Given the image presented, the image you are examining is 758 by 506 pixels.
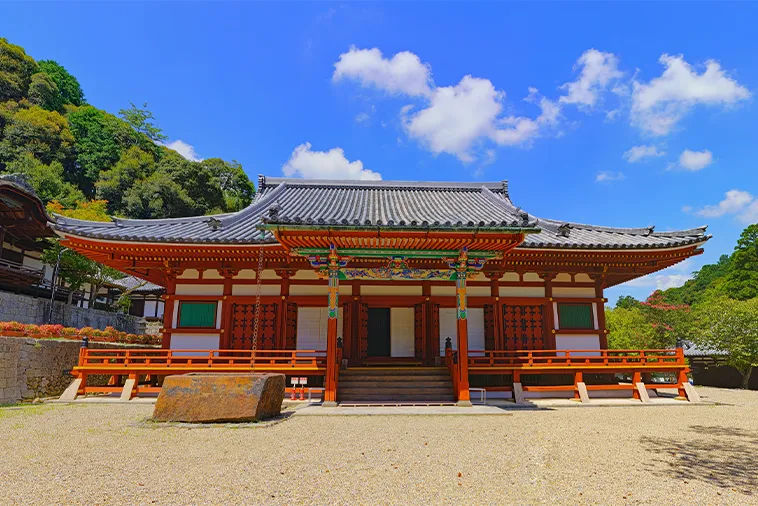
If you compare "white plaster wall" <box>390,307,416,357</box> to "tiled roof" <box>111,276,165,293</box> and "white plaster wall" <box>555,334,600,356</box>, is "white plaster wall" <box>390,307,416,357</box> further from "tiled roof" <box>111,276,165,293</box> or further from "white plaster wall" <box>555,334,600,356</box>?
"tiled roof" <box>111,276,165,293</box>

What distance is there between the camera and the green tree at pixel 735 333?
20281 mm

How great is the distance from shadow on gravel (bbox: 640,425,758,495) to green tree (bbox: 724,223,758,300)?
39.6m

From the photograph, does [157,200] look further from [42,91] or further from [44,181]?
[42,91]

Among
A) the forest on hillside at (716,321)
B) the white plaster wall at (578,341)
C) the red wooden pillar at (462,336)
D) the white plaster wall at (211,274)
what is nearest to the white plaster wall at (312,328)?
the white plaster wall at (211,274)

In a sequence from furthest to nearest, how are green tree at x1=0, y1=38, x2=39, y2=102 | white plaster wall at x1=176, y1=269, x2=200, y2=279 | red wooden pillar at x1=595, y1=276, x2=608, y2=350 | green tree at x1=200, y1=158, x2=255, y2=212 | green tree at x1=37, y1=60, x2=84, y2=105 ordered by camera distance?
1. green tree at x1=37, y1=60, x2=84, y2=105
2. green tree at x1=200, y1=158, x2=255, y2=212
3. green tree at x1=0, y1=38, x2=39, y2=102
4. red wooden pillar at x1=595, y1=276, x2=608, y2=350
5. white plaster wall at x1=176, y1=269, x2=200, y2=279

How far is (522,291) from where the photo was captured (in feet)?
49.0

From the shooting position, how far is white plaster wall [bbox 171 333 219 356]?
14234 mm

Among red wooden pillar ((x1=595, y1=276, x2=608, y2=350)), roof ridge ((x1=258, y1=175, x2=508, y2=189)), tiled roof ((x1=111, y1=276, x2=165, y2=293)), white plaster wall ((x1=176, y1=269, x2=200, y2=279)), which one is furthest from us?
tiled roof ((x1=111, y1=276, x2=165, y2=293))

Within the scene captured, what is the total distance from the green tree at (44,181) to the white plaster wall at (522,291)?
127ft

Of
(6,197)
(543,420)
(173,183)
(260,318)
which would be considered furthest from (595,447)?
(173,183)

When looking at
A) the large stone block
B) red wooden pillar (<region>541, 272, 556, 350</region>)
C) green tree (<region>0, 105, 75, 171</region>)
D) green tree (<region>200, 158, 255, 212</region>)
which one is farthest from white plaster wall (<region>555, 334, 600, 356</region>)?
green tree (<region>0, 105, 75, 171</region>)

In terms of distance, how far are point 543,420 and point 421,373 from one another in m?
4.03

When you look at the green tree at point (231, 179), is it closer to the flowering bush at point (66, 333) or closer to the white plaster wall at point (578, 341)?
the flowering bush at point (66, 333)

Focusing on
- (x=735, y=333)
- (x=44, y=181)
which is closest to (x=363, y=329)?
(x=735, y=333)
